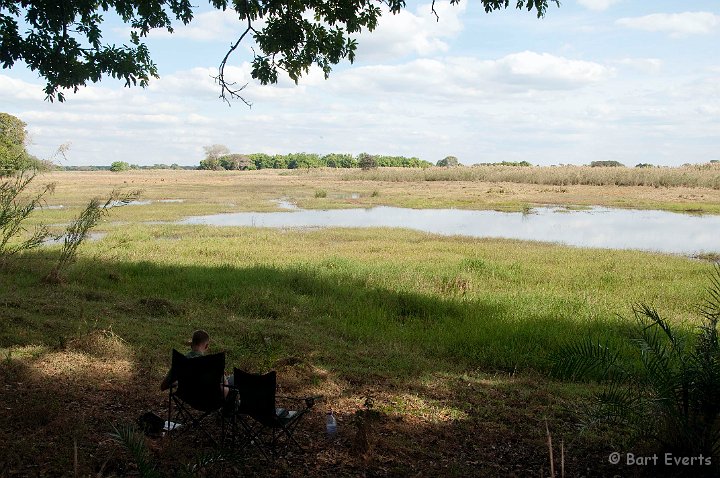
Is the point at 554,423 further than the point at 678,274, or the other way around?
the point at 678,274

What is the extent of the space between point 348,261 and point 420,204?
25336mm

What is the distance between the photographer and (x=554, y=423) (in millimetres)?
5809

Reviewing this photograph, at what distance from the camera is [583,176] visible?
60.4 m

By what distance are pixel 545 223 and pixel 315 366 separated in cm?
2558

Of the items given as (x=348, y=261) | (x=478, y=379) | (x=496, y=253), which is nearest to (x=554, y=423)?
(x=478, y=379)

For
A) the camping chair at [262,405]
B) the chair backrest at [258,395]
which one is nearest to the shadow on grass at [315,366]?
the camping chair at [262,405]

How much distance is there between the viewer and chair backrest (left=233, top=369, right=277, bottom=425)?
4.62 m

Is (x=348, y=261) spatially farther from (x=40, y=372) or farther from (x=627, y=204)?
(x=627, y=204)

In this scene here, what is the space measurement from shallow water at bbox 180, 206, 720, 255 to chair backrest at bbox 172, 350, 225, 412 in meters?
20.2

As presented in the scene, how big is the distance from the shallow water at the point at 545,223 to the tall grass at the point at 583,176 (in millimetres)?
19546

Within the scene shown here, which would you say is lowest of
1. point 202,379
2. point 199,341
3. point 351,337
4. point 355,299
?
point 351,337

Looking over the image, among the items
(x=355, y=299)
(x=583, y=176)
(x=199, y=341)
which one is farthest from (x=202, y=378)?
(x=583, y=176)

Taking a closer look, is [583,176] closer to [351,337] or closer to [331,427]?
[351,337]

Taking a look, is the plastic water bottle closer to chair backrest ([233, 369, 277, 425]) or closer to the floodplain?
the floodplain
